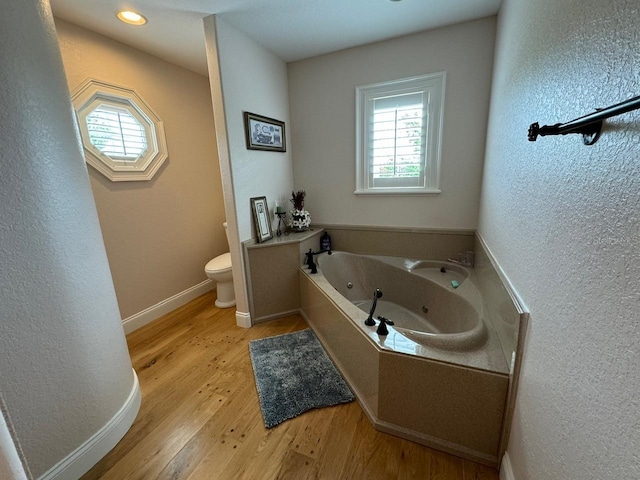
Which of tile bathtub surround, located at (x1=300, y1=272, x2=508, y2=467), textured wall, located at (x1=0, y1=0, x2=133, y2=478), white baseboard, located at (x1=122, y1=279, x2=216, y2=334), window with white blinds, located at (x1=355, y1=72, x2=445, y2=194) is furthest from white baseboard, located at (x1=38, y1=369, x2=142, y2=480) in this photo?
window with white blinds, located at (x1=355, y1=72, x2=445, y2=194)

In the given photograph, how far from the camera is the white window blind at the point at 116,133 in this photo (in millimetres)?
2131

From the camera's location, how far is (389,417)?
139 centimetres

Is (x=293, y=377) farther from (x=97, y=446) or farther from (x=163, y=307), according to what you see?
(x=163, y=307)

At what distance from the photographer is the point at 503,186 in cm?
153

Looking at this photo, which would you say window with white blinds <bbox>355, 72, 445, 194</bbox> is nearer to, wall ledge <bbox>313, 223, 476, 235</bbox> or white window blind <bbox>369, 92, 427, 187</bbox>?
white window blind <bbox>369, 92, 427, 187</bbox>

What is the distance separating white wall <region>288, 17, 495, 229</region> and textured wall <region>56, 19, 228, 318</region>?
1093 mm

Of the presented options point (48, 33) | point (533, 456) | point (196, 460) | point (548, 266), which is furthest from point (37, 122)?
point (533, 456)

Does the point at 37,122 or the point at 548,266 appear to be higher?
the point at 37,122

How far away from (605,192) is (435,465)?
1335 millimetres

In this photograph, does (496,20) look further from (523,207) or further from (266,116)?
(266,116)

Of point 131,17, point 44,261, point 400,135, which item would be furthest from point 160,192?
point 400,135

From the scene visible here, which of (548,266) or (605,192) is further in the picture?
(548,266)

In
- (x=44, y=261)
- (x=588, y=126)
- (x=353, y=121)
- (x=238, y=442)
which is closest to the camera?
(x=588, y=126)

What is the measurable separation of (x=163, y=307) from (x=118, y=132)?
5.47 feet
